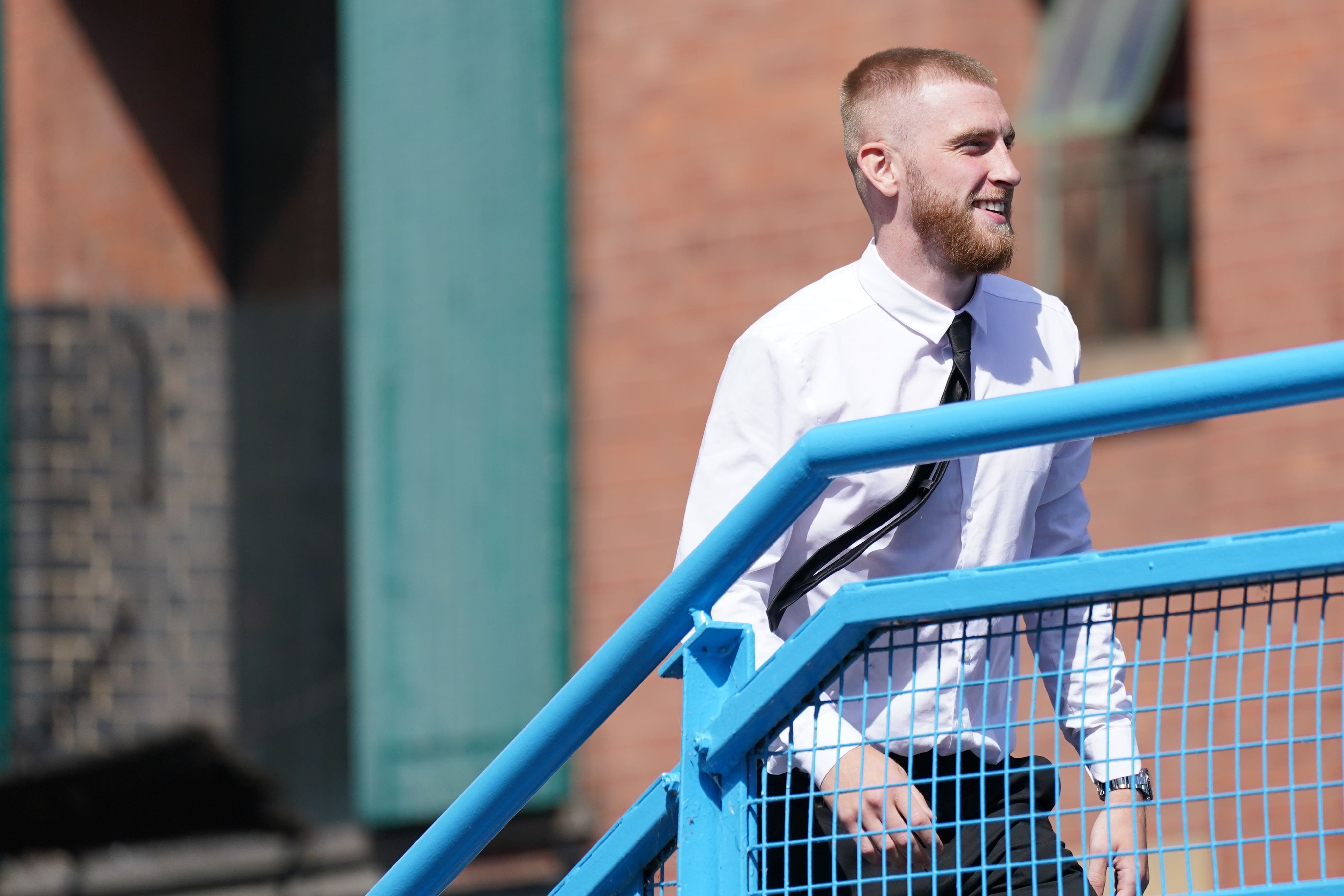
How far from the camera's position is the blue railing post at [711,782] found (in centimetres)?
243

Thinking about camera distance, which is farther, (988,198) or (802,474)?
(988,198)

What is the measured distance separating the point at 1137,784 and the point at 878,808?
0.44 m

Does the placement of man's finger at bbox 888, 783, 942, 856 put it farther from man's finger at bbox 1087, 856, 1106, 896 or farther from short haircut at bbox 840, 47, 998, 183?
short haircut at bbox 840, 47, 998, 183

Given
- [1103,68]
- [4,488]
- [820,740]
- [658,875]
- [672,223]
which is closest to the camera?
[820,740]

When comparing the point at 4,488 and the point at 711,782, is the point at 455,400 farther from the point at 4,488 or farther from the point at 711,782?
the point at 711,782

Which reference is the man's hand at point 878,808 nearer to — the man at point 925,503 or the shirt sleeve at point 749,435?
the man at point 925,503

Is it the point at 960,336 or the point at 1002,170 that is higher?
the point at 1002,170

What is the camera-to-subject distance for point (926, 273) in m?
2.74

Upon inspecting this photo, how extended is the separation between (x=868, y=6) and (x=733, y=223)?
103cm

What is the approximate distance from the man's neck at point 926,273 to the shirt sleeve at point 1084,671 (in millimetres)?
235

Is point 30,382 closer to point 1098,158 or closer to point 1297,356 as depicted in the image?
point 1098,158

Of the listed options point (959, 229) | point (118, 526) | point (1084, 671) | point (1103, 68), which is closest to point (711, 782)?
point (1084, 671)

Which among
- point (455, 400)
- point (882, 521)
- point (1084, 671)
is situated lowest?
point (1084, 671)

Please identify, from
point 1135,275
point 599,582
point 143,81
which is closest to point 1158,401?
point 1135,275
